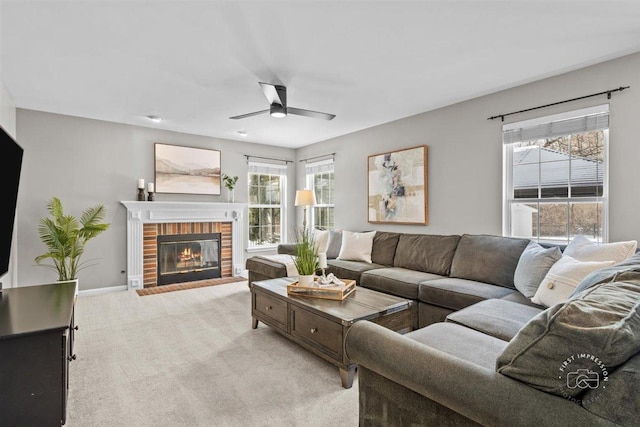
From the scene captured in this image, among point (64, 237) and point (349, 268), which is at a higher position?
point (64, 237)

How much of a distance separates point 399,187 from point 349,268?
1452mm

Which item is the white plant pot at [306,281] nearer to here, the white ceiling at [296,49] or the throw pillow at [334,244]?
the white ceiling at [296,49]

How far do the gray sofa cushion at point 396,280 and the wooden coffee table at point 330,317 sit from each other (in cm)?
55

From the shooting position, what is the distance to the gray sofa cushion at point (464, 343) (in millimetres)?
1618

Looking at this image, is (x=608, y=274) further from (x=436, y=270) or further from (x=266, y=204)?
(x=266, y=204)

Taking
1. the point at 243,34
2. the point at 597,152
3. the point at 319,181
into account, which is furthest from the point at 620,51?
the point at 319,181

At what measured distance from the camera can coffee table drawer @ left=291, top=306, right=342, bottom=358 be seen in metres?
2.31

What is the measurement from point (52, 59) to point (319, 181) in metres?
4.32

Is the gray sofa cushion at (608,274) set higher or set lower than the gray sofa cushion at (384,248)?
higher

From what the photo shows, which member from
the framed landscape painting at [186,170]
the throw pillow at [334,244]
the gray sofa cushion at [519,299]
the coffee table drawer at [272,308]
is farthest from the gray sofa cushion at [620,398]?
the framed landscape painting at [186,170]

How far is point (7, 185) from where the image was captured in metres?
2.05

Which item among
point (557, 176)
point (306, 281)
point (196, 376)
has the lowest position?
point (196, 376)

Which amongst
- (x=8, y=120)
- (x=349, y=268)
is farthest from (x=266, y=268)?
(x=8, y=120)

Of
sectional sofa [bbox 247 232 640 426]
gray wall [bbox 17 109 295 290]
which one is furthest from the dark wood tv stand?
gray wall [bbox 17 109 295 290]
